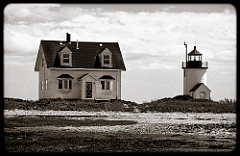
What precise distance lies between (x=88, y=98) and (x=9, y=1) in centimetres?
722

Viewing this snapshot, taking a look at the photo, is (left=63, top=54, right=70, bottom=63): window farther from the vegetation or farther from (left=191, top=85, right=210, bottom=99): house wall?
(left=191, top=85, right=210, bottom=99): house wall

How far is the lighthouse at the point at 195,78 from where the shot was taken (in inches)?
599

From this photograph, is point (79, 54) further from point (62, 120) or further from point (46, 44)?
point (62, 120)

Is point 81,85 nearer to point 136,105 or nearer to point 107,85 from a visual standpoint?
point 107,85

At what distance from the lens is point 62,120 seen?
14023 mm

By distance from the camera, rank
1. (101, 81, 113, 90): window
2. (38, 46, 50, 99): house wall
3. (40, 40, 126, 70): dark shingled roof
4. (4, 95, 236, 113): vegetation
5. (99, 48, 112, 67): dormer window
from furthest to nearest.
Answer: (99, 48, 112, 67): dormer window → (40, 40, 126, 70): dark shingled roof → (4, 95, 236, 113): vegetation → (101, 81, 113, 90): window → (38, 46, 50, 99): house wall

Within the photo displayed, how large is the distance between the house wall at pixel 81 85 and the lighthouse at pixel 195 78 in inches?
93.2

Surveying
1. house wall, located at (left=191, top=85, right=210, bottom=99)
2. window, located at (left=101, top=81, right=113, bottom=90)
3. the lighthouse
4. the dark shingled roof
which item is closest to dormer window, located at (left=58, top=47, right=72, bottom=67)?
the dark shingled roof

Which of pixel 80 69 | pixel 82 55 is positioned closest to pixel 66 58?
pixel 80 69

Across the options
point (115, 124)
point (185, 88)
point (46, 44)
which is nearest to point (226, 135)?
point (115, 124)

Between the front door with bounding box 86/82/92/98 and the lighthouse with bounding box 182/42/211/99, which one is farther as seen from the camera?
the lighthouse with bounding box 182/42/211/99

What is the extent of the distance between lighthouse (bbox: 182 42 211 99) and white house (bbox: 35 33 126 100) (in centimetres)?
243

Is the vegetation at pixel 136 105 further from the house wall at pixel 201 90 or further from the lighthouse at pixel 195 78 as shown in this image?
the lighthouse at pixel 195 78

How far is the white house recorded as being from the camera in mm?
14352
